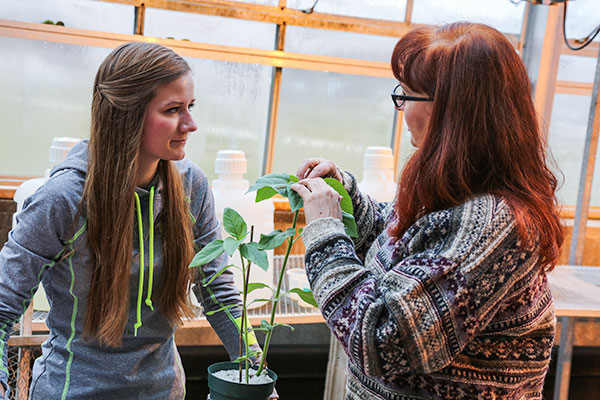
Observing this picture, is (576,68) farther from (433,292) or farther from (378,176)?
(433,292)

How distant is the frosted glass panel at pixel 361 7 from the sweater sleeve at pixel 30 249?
2.12m

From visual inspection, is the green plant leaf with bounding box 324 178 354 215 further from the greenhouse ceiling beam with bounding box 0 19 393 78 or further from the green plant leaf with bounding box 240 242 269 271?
the greenhouse ceiling beam with bounding box 0 19 393 78

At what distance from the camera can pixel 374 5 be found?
315 cm

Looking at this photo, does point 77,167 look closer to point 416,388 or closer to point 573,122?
point 416,388

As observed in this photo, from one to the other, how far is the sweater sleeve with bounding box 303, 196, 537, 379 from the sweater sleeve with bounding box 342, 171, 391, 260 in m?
0.33

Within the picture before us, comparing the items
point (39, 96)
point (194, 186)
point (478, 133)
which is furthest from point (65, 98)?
point (478, 133)

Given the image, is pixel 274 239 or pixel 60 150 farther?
pixel 60 150

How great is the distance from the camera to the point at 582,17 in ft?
10.8

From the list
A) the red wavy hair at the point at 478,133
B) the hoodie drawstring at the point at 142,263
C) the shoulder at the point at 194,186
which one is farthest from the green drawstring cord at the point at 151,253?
the red wavy hair at the point at 478,133

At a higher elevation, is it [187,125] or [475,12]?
[475,12]

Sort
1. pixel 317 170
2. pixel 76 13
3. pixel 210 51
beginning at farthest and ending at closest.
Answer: pixel 210 51 → pixel 76 13 → pixel 317 170

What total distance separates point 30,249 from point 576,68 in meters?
3.06

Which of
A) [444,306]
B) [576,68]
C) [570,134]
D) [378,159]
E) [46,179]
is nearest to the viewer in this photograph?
[444,306]

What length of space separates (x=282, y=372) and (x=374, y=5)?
6.09ft
